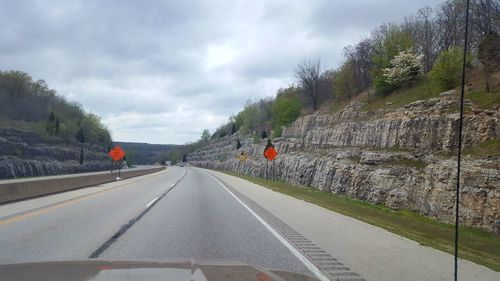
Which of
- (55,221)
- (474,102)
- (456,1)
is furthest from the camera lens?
(456,1)

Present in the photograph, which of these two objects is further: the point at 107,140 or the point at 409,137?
the point at 107,140

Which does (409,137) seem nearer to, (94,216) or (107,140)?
(94,216)

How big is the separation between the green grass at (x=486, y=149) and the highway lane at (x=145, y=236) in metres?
15.0

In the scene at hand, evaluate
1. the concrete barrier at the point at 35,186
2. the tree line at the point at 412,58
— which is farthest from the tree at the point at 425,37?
the concrete barrier at the point at 35,186

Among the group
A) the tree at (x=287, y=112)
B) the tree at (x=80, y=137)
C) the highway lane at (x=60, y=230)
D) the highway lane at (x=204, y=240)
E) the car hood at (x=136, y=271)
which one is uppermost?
the tree at (x=287, y=112)

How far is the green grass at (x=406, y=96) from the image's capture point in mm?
46688

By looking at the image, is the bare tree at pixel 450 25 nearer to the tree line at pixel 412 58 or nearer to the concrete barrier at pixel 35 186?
the tree line at pixel 412 58

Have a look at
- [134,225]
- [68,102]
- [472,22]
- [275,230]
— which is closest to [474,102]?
[472,22]

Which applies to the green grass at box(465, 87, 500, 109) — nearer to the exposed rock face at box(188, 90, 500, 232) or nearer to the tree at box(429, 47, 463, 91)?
the exposed rock face at box(188, 90, 500, 232)

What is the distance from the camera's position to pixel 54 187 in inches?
1238

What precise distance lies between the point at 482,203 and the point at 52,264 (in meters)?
22.0

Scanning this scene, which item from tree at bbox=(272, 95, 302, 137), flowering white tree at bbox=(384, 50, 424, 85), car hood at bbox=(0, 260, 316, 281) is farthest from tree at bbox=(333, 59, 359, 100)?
car hood at bbox=(0, 260, 316, 281)

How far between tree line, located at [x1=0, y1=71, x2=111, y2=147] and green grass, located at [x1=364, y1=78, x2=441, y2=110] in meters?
73.7

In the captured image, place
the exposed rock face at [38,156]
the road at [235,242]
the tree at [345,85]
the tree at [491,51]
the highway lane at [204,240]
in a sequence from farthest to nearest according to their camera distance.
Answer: the tree at [345,85] < the exposed rock face at [38,156] < the tree at [491,51] < the highway lane at [204,240] < the road at [235,242]
